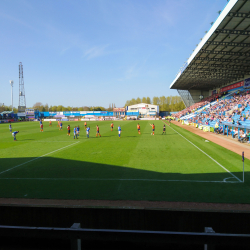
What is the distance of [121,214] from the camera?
5203mm

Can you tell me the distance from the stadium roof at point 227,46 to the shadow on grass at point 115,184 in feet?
59.9

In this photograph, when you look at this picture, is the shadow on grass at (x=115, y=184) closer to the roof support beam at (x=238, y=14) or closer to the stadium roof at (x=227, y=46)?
the roof support beam at (x=238, y=14)

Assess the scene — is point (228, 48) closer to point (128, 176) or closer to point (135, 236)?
point (128, 176)

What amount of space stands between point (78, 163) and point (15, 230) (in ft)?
40.2

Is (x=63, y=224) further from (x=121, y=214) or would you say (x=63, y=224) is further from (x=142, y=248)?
(x=142, y=248)

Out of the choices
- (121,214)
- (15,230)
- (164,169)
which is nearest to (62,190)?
(121,214)

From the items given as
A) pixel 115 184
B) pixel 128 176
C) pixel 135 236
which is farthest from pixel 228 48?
pixel 135 236

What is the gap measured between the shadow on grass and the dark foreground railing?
21.3 ft

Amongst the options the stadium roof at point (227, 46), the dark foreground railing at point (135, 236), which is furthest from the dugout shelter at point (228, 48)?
the dark foreground railing at point (135, 236)

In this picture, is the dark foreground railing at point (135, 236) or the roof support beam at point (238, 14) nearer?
the dark foreground railing at point (135, 236)

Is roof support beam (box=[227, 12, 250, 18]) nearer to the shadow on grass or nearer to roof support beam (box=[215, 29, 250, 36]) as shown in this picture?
roof support beam (box=[215, 29, 250, 36])

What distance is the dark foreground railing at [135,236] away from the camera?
71.6 inches

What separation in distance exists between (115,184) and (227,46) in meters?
30.6

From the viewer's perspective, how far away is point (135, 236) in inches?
76.4
